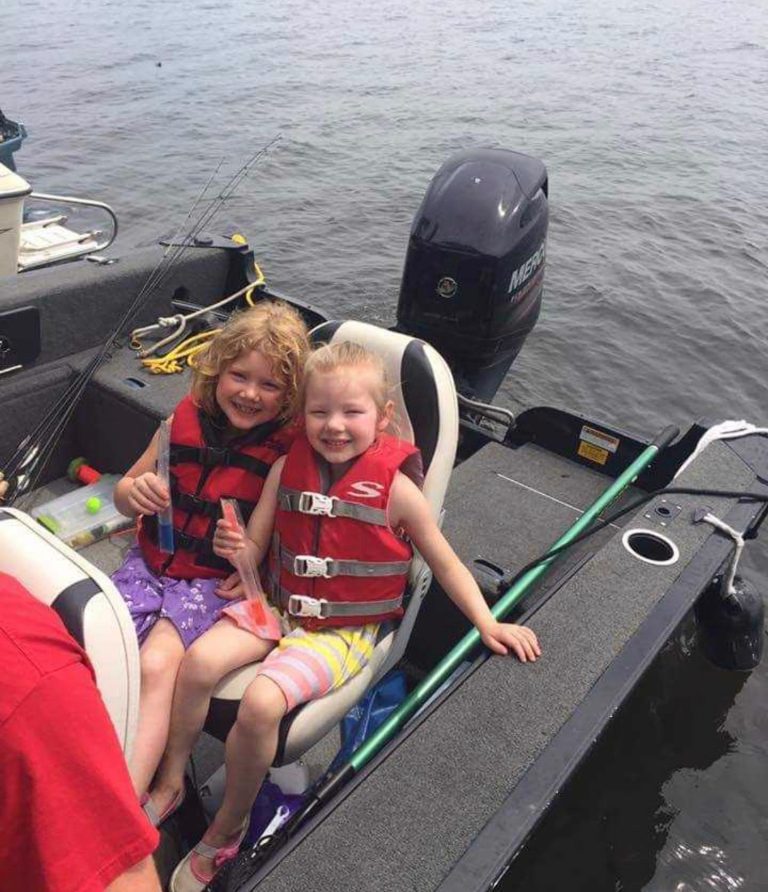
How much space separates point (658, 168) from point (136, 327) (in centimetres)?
800

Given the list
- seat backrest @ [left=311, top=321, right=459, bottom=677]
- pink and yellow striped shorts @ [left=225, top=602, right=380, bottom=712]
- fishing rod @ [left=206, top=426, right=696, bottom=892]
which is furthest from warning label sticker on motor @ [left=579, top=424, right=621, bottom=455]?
pink and yellow striped shorts @ [left=225, top=602, right=380, bottom=712]

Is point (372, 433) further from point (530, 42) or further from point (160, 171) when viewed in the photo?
point (530, 42)

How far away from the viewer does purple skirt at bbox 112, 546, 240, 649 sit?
1932 millimetres

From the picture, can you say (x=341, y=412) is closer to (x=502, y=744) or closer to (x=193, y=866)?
(x=502, y=744)

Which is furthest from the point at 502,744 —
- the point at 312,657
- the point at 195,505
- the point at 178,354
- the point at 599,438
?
the point at 178,354

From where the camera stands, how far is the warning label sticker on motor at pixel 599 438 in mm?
2992

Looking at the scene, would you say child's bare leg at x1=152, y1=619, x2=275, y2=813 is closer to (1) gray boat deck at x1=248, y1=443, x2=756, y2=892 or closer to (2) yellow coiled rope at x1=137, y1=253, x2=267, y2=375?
(1) gray boat deck at x1=248, y1=443, x2=756, y2=892

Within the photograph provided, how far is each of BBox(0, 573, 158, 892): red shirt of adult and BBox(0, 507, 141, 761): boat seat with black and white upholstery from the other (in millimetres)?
290

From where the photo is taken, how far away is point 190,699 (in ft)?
5.83

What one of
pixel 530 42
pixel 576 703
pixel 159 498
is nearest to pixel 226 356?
pixel 159 498

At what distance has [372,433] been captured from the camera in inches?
75.4

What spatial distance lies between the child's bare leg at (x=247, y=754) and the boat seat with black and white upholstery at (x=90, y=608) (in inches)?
14.4

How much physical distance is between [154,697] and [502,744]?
79cm


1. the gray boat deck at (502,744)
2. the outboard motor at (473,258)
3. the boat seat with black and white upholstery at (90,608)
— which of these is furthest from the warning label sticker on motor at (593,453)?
the boat seat with black and white upholstery at (90,608)
